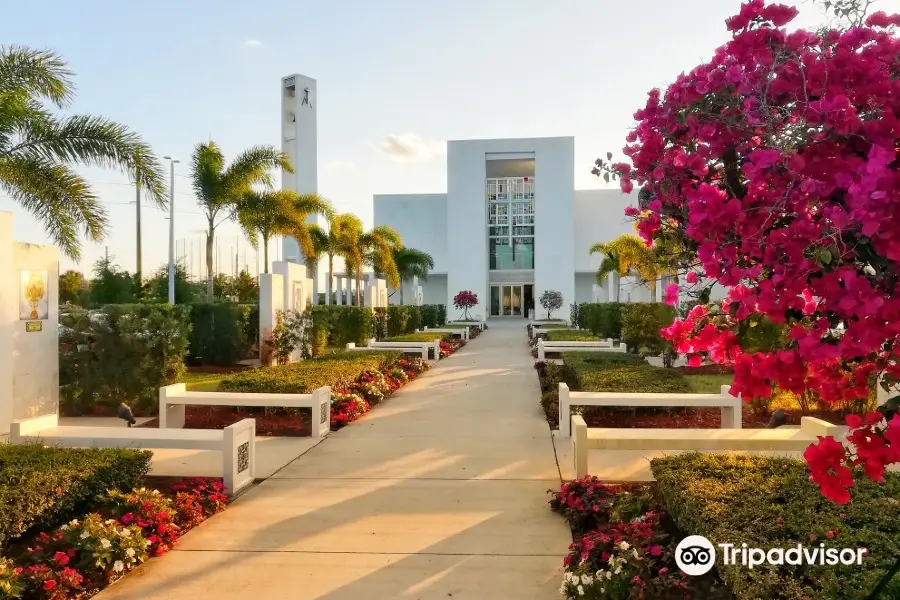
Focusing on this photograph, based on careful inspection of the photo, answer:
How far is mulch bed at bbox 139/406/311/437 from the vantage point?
7723mm

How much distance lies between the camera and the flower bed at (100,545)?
3.32m

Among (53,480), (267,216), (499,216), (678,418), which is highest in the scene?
(499,216)

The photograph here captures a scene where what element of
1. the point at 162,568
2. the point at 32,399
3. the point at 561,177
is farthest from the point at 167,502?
the point at 561,177

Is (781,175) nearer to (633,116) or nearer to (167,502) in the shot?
(633,116)

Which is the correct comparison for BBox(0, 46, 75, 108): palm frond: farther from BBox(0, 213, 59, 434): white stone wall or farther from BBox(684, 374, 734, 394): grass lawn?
BBox(684, 374, 734, 394): grass lawn

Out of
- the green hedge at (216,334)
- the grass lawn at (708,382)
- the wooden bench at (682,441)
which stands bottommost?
the grass lawn at (708,382)

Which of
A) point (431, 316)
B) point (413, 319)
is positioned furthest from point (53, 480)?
point (431, 316)

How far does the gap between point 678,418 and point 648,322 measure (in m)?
6.16

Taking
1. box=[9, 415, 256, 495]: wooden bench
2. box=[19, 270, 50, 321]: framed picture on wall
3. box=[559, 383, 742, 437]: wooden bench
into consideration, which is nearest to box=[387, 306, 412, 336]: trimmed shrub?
box=[19, 270, 50, 321]: framed picture on wall

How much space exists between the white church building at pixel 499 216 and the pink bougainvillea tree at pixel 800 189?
3730 centimetres

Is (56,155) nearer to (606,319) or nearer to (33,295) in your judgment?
(33,295)

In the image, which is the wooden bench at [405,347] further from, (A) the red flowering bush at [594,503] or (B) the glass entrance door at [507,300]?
(B) the glass entrance door at [507,300]

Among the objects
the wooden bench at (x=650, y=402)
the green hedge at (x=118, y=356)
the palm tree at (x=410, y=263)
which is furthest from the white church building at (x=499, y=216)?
the wooden bench at (x=650, y=402)

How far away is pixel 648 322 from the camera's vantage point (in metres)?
14.2
